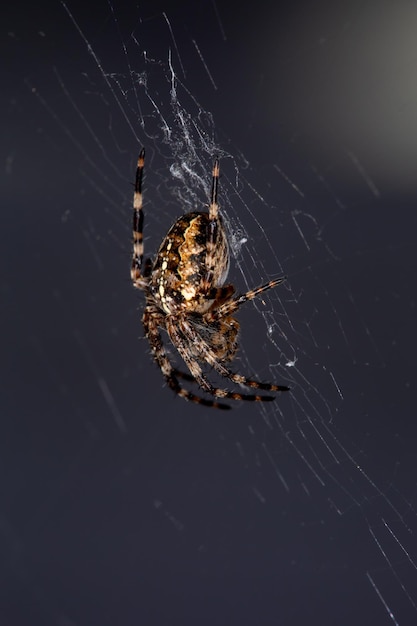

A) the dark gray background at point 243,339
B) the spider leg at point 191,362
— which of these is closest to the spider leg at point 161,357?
the spider leg at point 191,362

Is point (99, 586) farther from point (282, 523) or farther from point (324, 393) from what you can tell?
point (324, 393)

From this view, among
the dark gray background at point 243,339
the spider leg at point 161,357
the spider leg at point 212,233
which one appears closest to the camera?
the spider leg at point 212,233

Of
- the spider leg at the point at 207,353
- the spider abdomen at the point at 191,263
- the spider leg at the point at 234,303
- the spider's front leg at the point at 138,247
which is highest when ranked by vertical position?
the spider's front leg at the point at 138,247

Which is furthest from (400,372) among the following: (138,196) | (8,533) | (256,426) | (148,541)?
(8,533)

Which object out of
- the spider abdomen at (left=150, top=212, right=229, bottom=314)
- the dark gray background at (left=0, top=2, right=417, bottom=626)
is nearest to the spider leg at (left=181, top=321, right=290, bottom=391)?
the spider abdomen at (left=150, top=212, right=229, bottom=314)

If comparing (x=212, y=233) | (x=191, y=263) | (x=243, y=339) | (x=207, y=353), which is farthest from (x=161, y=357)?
(x=243, y=339)

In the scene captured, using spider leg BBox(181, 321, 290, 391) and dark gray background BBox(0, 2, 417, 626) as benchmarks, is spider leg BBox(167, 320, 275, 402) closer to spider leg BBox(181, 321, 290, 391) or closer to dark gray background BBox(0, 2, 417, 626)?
spider leg BBox(181, 321, 290, 391)

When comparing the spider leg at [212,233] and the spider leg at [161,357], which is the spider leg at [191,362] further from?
the spider leg at [212,233]
